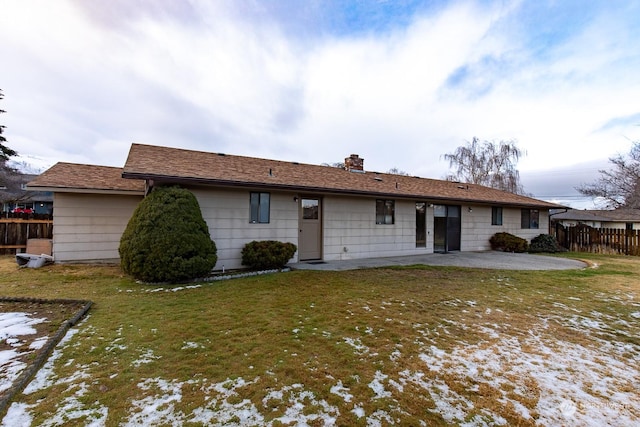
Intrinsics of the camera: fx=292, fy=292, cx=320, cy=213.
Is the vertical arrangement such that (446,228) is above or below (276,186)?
below

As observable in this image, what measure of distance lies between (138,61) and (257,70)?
3.93 metres

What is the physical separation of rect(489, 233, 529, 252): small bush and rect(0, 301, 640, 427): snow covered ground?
11010 mm

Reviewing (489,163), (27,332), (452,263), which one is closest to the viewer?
(27,332)

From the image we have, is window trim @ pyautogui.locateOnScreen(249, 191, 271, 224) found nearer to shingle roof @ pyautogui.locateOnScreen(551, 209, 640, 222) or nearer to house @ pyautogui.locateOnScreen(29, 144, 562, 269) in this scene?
house @ pyautogui.locateOnScreen(29, 144, 562, 269)

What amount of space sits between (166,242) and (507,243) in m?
14.0

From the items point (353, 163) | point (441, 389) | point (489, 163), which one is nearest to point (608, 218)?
point (489, 163)

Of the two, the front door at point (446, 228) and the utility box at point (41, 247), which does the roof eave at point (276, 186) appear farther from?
the utility box at point (41, 247)

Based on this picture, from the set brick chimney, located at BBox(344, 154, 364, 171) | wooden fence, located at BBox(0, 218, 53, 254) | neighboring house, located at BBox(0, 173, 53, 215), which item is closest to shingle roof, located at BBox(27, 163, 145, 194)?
wooden fence, located at BBox(0, 218, 53, 254)

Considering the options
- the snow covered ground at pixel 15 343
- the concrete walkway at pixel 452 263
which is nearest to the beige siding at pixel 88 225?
the snow covered ground at pixel 15 343

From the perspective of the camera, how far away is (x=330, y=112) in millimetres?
14133

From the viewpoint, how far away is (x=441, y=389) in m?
2.62

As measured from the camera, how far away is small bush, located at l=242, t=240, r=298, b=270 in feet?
26.8

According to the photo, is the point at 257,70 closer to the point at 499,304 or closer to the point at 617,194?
the point at 499,304

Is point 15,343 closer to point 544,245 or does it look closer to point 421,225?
point 421,225
